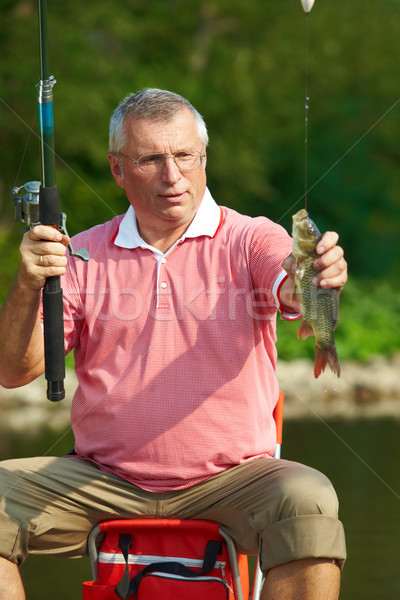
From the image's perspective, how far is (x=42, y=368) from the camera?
3.15 m

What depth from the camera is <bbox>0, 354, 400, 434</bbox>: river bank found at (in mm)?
9141

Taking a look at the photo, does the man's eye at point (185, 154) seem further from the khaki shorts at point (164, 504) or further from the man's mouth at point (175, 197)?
the khaki shorts at point (164, 504)

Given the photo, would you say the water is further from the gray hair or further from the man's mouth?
the gray hair

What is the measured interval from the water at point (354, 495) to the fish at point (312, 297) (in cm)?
216

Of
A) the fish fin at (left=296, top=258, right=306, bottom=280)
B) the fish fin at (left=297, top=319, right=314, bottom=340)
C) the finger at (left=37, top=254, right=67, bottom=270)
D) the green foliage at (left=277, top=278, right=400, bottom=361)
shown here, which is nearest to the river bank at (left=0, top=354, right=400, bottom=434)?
the green foliage at (left=277, top=278, right=400, bottom=361)

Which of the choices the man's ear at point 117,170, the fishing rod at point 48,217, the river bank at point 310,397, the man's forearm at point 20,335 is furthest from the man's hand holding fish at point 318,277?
the river bank at point 310,397

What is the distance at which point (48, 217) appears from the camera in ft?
9.70

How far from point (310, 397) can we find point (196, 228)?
7.01m

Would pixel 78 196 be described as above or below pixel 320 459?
above

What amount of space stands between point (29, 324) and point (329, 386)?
7581 mm

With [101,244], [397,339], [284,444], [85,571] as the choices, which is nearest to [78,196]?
[397,339]

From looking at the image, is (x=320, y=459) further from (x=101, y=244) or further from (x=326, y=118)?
(x=326, y=118)

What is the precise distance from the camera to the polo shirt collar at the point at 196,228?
3.31 metres

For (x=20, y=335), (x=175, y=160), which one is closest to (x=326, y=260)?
(x=175, y=160)
